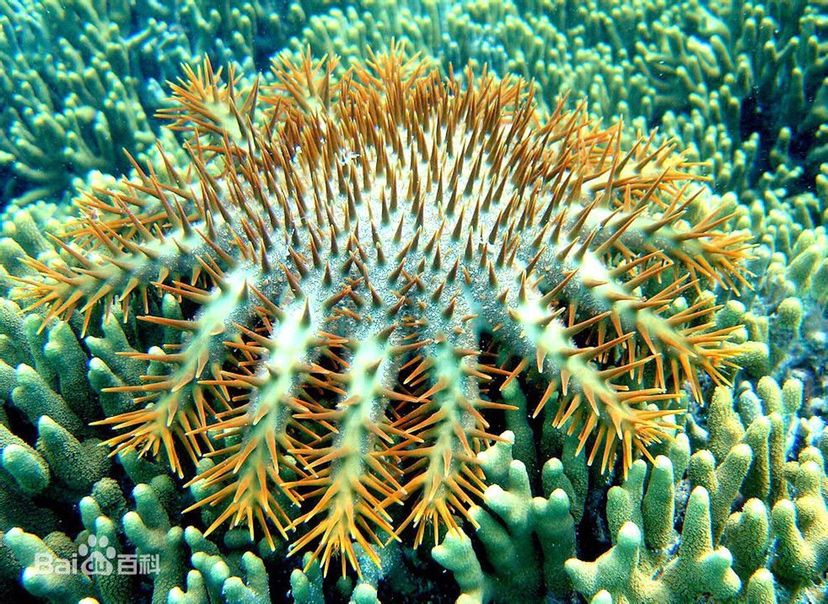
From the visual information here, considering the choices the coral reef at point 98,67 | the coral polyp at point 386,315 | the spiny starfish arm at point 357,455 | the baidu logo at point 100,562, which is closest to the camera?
the spiny starfish arm at point 357,455

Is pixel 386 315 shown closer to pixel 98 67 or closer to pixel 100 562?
pixel 100 562

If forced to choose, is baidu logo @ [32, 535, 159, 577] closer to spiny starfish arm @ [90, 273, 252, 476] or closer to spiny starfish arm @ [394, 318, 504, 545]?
spiny starfish arm @ [90, 273, 252, 476]

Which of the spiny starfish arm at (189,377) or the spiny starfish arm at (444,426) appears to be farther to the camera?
the spiny starfish arm at (189,377)

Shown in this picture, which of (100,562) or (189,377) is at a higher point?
(189,377)

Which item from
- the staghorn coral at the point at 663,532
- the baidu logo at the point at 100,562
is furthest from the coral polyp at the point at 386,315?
the baidu logo at the point at 100,562

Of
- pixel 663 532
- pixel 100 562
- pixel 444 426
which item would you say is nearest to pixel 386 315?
pixel 444 426

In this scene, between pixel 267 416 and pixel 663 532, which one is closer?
pixel 267 416

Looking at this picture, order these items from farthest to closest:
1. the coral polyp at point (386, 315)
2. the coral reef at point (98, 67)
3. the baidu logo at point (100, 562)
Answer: the coral reef at point (98, 67) → the baidu logo at point (100, 562) → the coral polyp at point (386, 315)

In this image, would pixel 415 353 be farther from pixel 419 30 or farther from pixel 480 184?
Result: pixel 419 30

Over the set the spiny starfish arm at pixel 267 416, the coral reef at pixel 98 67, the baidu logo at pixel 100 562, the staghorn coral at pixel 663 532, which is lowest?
the staghorn coral at pixel 663 532

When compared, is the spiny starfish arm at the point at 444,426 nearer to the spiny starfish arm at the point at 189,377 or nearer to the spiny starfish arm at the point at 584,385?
the spiny starfish arm at the point at 584,385
